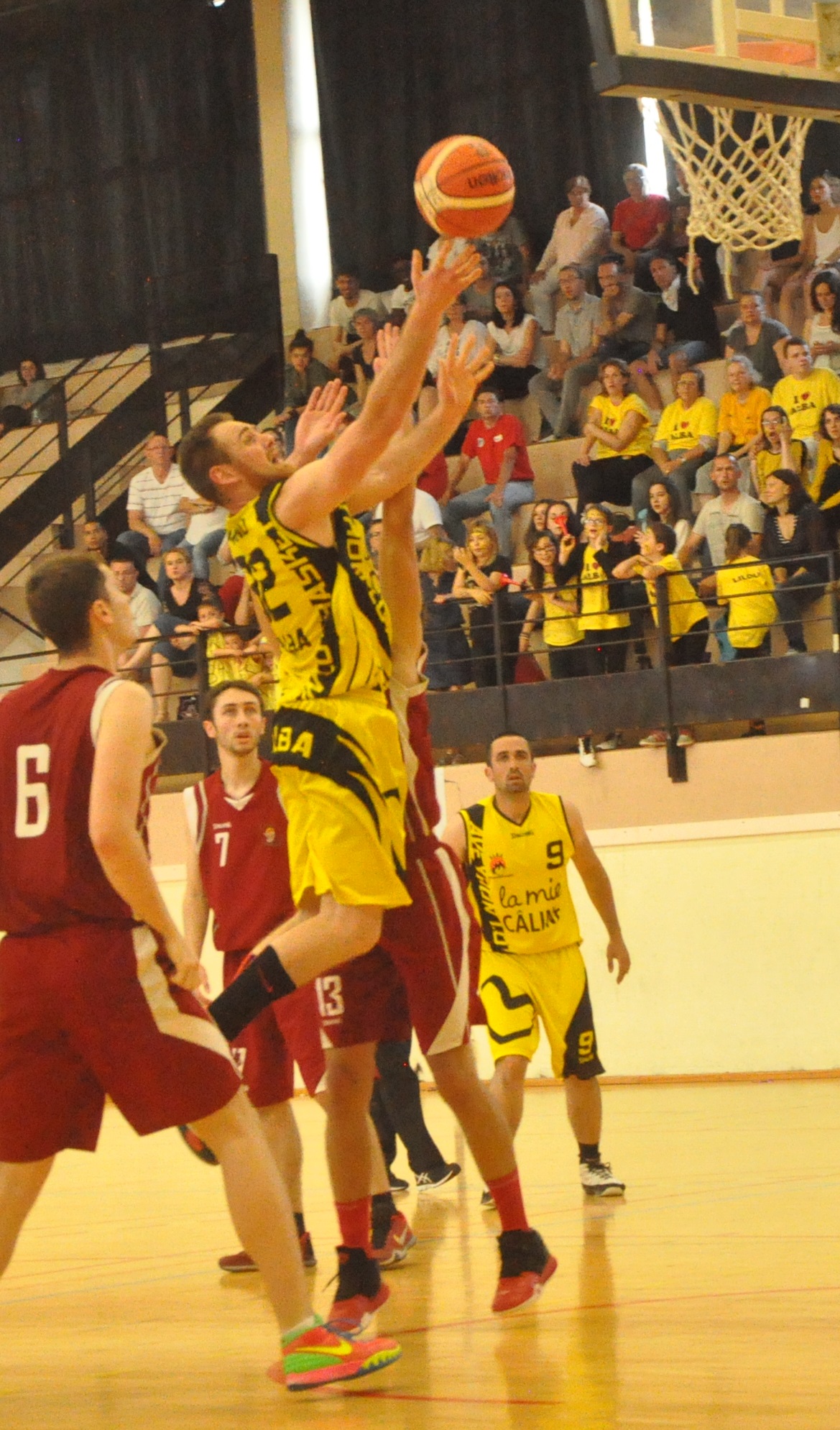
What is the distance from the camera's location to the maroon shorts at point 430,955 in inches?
166

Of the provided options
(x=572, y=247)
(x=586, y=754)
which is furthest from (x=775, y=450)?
(x=572, y=247)

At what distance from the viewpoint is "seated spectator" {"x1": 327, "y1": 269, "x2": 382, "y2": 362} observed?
16.4 m

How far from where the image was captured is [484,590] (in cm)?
1192

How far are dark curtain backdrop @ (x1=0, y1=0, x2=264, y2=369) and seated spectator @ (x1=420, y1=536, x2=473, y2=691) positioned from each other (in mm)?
7025

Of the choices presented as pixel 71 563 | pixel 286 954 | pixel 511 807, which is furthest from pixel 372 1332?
pixel 511 807

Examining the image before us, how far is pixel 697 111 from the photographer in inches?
374

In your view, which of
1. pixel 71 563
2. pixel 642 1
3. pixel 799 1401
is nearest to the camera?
pixel 799 1401

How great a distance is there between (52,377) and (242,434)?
15.1m

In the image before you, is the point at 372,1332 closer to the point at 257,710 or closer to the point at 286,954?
the point at 286,954

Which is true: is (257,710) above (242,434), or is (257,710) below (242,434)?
below

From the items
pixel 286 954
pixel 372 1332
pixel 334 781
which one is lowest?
pixel 372 1332

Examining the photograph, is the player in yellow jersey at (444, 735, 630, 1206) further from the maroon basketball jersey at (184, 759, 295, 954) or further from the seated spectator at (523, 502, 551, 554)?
the seated spectator at (523, 502, 551, 554)

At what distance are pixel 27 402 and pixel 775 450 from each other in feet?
30.0

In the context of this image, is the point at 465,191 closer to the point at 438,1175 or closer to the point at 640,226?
the point at 438,1175
